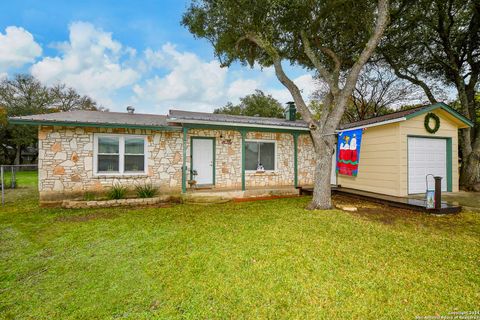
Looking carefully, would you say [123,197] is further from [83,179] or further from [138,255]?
[138,255]

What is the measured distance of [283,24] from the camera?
23.5ft

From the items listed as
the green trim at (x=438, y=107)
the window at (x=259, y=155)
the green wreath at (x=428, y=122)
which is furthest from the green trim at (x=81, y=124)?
the green wreath at (x=428, y=122)

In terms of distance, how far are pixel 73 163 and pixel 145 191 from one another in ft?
7.62

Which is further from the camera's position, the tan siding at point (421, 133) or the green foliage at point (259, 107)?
the green foliage at point (259, 107)

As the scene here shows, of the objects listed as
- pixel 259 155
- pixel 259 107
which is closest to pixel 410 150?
pixel 259 155

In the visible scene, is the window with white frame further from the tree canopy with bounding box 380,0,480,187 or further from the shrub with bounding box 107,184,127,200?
the tree canopy with bounding box 380,0,480,187

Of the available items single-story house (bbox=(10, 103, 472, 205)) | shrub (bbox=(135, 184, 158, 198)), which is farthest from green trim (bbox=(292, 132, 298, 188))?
shrub (bbox=(135, 184, 158, 198))

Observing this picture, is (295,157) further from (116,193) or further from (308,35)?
(116,193)

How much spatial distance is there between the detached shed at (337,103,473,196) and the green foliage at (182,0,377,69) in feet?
10.5

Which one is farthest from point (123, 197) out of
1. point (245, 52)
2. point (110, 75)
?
point (110, 75)

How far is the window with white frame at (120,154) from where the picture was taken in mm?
7070

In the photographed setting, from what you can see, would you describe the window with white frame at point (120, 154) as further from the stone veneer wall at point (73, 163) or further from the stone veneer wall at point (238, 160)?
the stone veneer wall at point (238, 160)

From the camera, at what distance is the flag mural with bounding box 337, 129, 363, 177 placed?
807cm

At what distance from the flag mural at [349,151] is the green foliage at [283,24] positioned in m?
3.01
